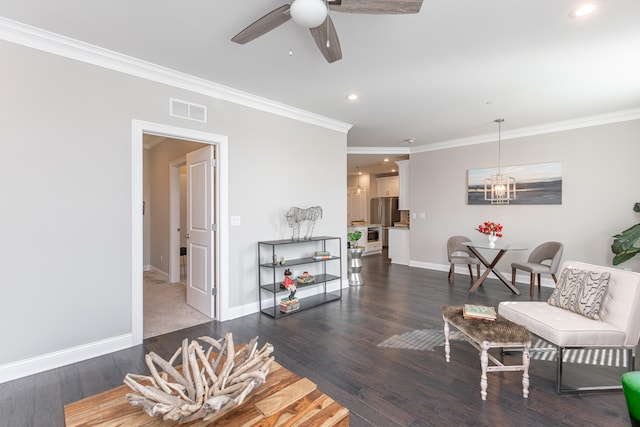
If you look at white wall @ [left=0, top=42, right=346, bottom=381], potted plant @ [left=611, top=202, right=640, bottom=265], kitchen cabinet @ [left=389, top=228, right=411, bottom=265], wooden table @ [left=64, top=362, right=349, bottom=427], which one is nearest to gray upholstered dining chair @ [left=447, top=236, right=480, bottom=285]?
kitchen cabinet @ [left=389, top=228, right=411, bottom=265]

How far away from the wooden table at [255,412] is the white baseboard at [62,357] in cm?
175

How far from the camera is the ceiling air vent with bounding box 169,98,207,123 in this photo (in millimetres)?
3175

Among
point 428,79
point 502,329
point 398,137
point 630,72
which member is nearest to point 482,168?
point 398,137

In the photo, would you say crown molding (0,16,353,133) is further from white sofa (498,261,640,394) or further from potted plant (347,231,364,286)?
white sofa (498,261,640,394)

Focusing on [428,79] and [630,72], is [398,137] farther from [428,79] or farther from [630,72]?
[630,72]

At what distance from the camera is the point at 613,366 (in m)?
2.52

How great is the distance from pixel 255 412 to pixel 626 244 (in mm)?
5254

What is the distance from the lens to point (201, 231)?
12.6ft

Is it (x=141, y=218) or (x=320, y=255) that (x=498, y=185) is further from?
(x=141, y=218)

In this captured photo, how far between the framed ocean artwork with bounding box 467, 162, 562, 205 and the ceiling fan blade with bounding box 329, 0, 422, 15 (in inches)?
188

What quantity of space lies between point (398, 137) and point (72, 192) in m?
5.17

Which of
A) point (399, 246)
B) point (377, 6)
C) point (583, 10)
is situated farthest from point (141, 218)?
point (399, 246)

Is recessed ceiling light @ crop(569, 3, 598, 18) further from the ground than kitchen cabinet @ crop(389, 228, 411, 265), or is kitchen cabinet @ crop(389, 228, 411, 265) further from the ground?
recessed ceiling light @ crop(569, 3, 598, 18)

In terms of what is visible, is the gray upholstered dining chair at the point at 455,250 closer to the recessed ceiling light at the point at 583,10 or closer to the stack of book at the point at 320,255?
the stack of book at the point at 320,255
